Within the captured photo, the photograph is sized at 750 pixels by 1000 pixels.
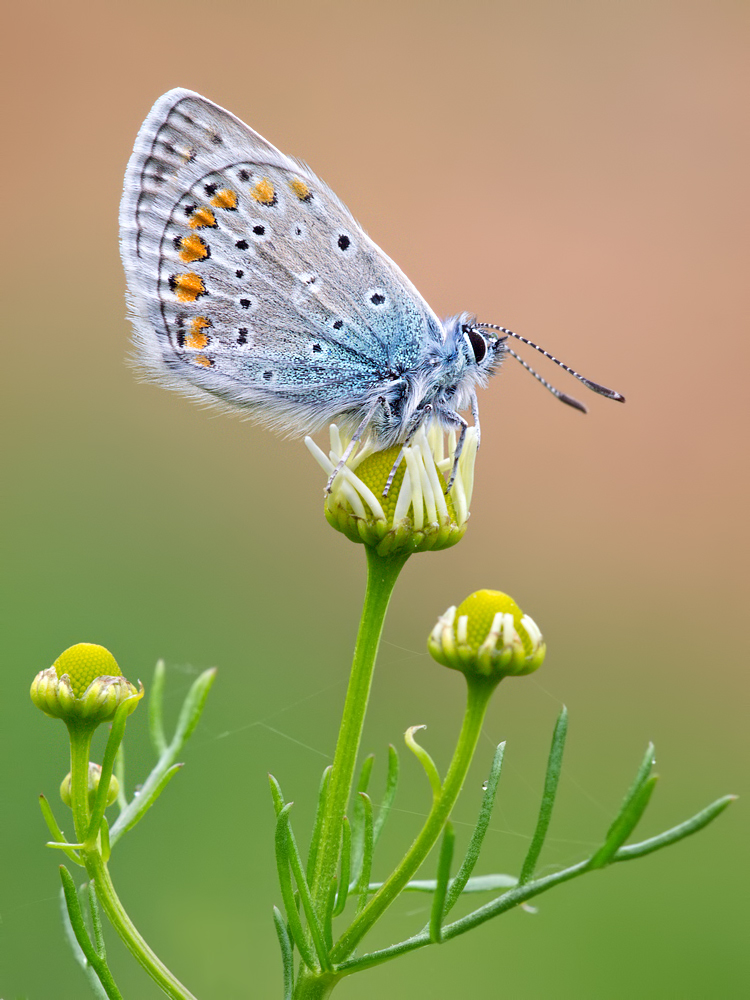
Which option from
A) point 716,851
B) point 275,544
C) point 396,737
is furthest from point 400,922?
point 275,544

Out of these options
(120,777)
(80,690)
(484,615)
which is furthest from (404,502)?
(120,777)

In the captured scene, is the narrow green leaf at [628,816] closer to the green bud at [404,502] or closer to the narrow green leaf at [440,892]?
the narrow green leaf at [440,892]

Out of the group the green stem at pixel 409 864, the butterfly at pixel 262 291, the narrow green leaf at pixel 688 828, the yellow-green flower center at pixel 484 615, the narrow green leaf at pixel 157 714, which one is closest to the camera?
the narrow green leaf at pixel 688 828

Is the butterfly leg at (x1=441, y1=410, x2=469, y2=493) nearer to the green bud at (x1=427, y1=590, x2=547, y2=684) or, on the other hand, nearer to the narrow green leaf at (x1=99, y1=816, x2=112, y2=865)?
the green bud at (x1=427, y1=590, x2=547, y2=684)

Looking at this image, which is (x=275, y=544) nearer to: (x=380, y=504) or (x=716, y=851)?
(x=716, y=851)

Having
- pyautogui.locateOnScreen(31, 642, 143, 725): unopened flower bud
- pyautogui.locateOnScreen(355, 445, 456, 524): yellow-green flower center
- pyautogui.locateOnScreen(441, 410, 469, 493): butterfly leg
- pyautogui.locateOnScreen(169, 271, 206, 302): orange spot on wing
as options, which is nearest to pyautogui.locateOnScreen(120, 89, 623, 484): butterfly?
pyautogui.locateOnScreen(169, 271, 206, 302): orange spot on wing

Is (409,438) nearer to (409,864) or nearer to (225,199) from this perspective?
(225,199)

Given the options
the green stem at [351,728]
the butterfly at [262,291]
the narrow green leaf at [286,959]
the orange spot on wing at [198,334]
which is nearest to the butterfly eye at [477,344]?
the butterfly at [262,291]
